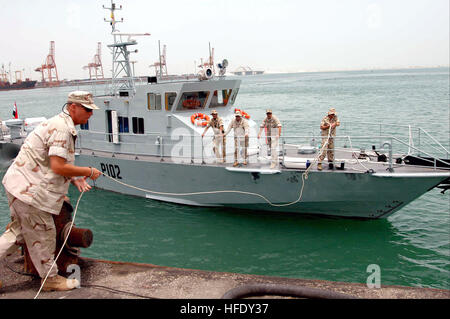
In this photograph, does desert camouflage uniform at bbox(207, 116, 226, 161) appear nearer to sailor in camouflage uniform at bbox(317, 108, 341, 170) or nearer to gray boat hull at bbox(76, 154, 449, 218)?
gray boat hull at bbox(76, 154, 449, 218)

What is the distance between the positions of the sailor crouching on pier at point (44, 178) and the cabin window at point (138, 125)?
884 cm

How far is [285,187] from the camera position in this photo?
9820 mm

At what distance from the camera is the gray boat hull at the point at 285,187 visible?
9.09 meters

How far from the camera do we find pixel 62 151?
11.0 ft

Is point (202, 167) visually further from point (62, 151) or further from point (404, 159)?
point (62, 151)

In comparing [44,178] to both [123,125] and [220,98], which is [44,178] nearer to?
[220,98]

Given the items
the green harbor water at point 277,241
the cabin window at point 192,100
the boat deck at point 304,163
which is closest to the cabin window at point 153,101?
the cabin window at point 192,100

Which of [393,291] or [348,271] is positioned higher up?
[393,291]

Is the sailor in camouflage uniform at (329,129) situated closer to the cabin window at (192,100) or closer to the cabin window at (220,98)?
the cabin window at (220,98)

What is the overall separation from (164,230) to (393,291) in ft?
24.8

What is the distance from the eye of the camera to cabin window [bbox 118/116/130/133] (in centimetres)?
1283

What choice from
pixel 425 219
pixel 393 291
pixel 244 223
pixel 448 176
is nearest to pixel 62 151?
pixel 393 291

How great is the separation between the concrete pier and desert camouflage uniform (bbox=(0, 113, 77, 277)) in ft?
1.70

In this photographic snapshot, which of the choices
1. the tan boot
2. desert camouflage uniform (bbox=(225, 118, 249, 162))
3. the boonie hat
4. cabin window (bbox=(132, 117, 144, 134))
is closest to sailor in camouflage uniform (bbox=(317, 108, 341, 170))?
desert camouflage uniform (bbox=(225, 118, 249, 162))
